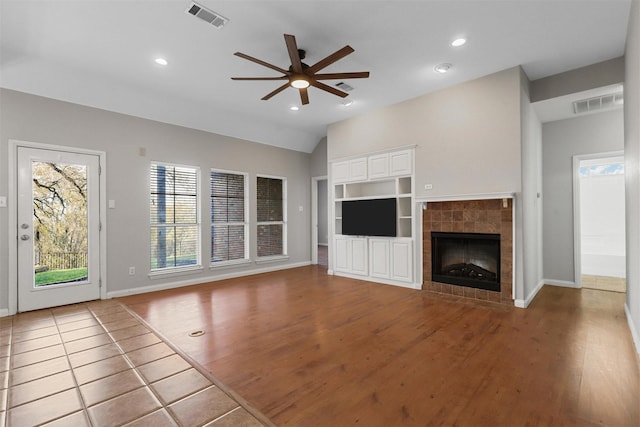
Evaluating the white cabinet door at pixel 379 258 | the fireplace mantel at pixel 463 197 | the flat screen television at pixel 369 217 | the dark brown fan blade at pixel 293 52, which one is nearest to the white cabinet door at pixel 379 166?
the flat screen television at pixel 369 217

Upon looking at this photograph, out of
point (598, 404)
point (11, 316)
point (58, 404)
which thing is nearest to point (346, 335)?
point (598, 404)

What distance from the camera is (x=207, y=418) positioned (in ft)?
5.90

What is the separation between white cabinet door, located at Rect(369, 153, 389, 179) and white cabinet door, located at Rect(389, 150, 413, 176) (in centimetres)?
8

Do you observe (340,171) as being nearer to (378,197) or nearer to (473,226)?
(378,197)

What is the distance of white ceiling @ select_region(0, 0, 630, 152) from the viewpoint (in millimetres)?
2816

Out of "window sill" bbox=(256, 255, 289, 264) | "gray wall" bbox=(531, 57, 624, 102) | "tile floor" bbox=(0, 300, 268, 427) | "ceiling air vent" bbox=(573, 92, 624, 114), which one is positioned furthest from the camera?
"window sill" bbox=(256, 255, 289, 264)

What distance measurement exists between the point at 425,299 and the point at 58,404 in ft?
13.3

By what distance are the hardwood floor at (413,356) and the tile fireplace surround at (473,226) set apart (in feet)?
1.06

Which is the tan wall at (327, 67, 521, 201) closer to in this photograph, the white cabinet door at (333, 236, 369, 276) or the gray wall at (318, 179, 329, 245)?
the white cabinet door at (333, 236, 369, 276)

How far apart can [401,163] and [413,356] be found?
341 centimetres

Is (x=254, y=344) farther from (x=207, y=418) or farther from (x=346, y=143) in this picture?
(x=346, y=143)

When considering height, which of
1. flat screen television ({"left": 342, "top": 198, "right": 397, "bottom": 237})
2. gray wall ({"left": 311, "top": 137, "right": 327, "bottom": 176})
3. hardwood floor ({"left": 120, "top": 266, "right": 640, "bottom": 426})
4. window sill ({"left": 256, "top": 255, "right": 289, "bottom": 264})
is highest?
gray wall ({"left": 311, "top": 137, "right": 327, "bottom": 176})

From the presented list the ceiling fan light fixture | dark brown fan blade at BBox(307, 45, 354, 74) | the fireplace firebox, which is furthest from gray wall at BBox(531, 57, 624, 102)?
the ceiling fan light fixture

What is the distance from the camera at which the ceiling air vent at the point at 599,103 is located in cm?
419
